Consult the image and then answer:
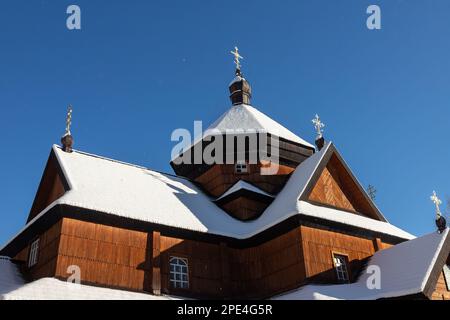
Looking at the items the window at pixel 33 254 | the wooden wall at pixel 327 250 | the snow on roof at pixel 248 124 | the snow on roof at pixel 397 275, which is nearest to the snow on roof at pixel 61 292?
the window at pixel 33 254

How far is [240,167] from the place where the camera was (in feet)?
73.7

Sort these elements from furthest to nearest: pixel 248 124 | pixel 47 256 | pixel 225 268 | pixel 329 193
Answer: pixel 248 124
pixel 329 193
pixel 225 268
pixel 47 256

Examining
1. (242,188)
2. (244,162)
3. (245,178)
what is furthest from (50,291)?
(244,162)

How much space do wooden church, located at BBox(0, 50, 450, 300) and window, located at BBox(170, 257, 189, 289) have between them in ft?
0.12

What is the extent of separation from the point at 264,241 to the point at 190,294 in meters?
3.55

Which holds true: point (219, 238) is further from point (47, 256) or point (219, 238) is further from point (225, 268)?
point (47, 256)

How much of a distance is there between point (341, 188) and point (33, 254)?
12570 millimetres

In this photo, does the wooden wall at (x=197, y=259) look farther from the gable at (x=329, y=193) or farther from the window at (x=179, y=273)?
the gable at (x=329, y=193)

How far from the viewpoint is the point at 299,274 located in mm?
16781

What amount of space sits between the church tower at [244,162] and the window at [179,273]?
3907 millimetres

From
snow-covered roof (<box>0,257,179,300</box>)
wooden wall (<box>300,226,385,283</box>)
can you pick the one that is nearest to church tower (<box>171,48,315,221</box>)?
wooden wall (<box>300,226,385,283</box>)

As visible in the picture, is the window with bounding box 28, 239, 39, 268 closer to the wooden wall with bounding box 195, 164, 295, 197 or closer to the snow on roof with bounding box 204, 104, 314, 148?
the wooden wall with bounding box 195, 164, 295, 197

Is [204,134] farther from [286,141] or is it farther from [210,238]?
[210,238]

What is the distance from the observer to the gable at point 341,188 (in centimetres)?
1988
